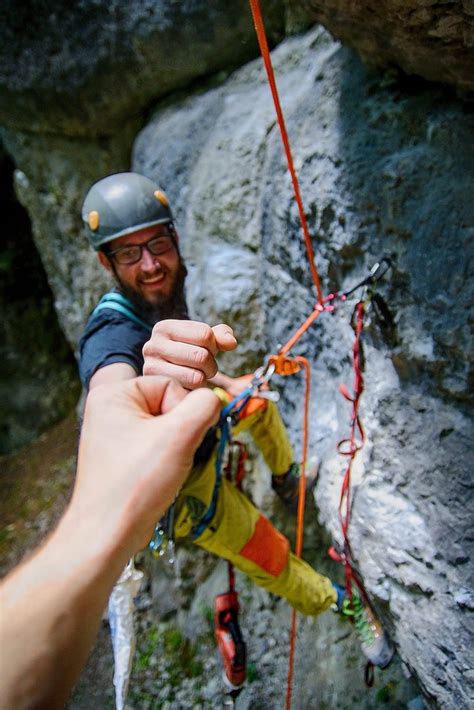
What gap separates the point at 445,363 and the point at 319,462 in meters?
1.11

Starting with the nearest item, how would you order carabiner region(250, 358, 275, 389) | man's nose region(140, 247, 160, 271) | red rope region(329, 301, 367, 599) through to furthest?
carabiner region(250, 358, 275, 389)
red rope region(329, 301, 367, 599)
man's nose region(140, 247, 160, 271)

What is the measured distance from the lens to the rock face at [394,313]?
66.7 inches

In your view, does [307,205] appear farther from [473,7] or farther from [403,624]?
[403,624]

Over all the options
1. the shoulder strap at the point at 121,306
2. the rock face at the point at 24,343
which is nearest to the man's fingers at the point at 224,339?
the shoulder strap at the point at 121,306

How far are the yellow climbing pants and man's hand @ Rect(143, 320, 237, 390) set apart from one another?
→ 1.40 m

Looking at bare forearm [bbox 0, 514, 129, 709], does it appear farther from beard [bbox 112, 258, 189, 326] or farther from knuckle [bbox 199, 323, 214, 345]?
beard [bbox 112, 258, 189, 326]

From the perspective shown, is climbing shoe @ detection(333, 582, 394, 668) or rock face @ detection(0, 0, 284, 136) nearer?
climbing shoe @ detection(333, 582, 394, 668)

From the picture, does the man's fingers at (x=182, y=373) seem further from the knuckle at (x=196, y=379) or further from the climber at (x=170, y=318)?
the climber at (x=170, y=318)

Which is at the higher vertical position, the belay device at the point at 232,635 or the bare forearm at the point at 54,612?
the bare forearm at the point at 54,612

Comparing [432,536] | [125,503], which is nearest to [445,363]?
[432,536]

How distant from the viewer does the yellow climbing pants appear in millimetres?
2217

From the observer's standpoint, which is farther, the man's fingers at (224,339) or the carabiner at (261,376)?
the carabiner at (261,376)

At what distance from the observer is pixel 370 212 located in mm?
2047

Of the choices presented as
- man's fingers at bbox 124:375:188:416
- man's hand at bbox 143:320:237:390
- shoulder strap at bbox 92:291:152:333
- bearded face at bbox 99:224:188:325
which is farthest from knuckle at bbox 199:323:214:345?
bearded face at bbox 99:224:188:325
